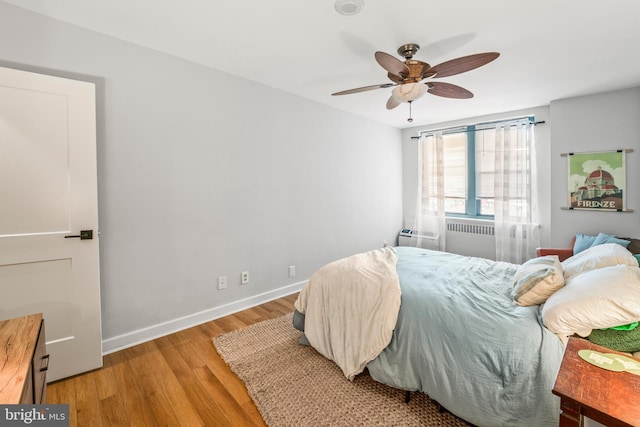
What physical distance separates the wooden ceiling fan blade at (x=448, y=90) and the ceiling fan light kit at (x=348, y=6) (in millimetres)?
792

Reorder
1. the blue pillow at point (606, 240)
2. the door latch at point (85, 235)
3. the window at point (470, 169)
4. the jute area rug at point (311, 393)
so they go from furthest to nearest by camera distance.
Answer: the window at point (470, 169), the blue pillow at point (606, 240), the door latch at point (85, 235), the jute area rug at point (311, 393)

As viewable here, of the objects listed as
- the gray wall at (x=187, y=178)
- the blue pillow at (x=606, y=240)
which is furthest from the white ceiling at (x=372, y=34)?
the blue pillow at (x=606, y=240)

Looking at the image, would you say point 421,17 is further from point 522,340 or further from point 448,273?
point 522,340

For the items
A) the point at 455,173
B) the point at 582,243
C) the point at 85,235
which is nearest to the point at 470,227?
the point at 455,173

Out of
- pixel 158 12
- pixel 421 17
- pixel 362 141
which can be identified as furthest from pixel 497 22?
pixel 362 141

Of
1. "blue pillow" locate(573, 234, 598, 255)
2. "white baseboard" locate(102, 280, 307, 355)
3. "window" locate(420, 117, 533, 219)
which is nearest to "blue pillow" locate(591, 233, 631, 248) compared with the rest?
"blue pillow" locate(573, 234, 598, 255)

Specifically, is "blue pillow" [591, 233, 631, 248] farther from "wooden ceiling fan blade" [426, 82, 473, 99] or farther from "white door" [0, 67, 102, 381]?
"white door" [0, 67, 102, 381]

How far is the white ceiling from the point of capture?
184 centimetres

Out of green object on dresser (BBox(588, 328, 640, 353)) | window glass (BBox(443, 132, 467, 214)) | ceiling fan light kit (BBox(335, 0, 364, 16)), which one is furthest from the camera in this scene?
window glass (BBox(443, 132, 467, 214))

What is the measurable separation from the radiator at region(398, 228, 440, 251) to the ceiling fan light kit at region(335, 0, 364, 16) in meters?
3.82

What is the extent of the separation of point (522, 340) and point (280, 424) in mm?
1367

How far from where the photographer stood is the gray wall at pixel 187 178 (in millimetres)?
2229

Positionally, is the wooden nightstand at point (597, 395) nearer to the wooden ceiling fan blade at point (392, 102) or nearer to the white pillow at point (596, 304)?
the white pillow at point (596, 304)

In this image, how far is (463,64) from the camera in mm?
1926
